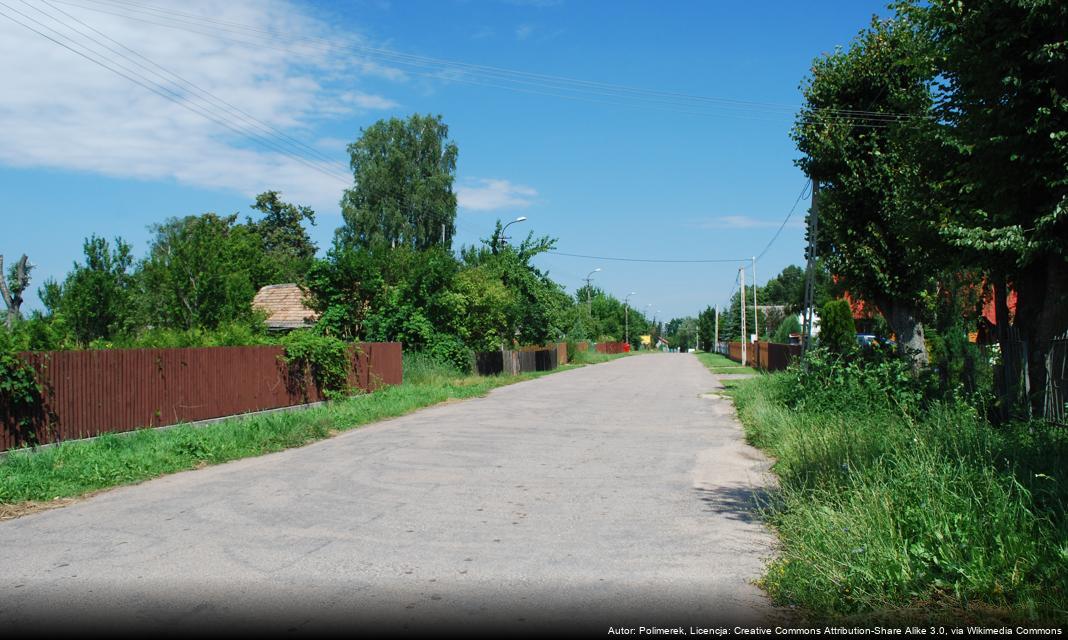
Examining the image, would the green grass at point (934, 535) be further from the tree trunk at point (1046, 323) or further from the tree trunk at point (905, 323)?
the tree trunk at point (905, 323)

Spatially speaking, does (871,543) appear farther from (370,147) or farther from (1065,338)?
(370,147)

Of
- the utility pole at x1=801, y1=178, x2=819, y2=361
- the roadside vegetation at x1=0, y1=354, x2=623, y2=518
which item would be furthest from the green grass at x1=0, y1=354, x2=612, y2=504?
the utility pole at x1=801, y1=178, x2=819, y2=361

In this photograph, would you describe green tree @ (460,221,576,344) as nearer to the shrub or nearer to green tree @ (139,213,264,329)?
green tree @ (139,213,264,329)

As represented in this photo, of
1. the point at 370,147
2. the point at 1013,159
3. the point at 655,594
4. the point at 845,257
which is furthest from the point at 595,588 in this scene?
the point at 370,147

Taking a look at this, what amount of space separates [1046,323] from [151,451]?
11.7 m

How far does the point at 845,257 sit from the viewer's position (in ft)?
62.6

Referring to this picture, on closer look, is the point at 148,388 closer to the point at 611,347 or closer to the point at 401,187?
the point at 401,187

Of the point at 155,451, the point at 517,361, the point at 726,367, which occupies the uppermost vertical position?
the point at 517,361

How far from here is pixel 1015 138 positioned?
7387mm

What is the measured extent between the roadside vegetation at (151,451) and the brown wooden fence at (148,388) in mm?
412

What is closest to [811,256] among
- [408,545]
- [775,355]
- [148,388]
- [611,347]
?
[775,355]

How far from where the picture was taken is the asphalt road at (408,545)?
4941mm

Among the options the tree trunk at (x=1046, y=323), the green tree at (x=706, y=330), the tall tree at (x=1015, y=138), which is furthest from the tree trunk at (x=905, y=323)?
the green tree at (x=706, y=330)

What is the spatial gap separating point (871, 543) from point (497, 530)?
3.28 m
